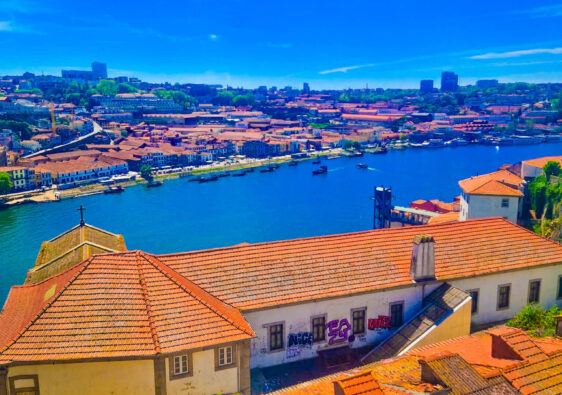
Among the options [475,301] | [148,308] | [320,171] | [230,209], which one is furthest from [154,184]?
[148,308]

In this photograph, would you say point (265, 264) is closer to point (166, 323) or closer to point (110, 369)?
point (166, 323)

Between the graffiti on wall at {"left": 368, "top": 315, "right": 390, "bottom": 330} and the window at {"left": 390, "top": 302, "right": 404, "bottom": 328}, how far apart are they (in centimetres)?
16

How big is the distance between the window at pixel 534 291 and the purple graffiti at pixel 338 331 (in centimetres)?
601

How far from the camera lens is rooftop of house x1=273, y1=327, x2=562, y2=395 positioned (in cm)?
763

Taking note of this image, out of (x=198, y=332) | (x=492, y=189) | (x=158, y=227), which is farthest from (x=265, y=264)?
(x=158, y=227)

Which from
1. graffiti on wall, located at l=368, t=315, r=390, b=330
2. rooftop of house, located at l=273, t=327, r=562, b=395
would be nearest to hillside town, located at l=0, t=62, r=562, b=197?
A: graffiti on wall, located at l=368, t=315, r=390, b=330

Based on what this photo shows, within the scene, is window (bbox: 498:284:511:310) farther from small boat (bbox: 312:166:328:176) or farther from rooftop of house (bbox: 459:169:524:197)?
small boat (bbox: 312:166:328:176)

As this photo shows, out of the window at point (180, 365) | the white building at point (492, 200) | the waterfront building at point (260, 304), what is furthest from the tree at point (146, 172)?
the window at point (180, 365)

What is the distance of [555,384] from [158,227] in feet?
149

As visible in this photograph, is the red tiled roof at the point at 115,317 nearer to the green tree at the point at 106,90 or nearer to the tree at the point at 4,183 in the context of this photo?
the tree at the point at 4,183

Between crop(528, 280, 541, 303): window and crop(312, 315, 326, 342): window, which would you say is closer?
crop(312, 315, 326, 342): window

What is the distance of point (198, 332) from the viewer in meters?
10.4

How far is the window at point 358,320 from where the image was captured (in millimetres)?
13523

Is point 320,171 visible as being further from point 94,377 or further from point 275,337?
point 94,377
